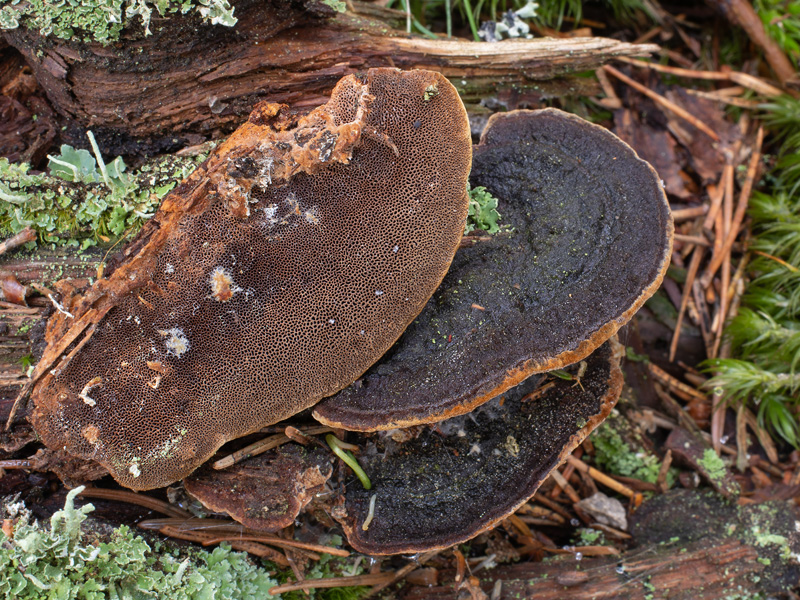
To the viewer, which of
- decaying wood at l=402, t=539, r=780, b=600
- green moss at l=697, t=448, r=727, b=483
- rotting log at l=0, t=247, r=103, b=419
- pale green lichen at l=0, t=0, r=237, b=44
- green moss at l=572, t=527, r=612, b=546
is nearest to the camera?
pale green lichen at l=0, t=0, r=237, b=44

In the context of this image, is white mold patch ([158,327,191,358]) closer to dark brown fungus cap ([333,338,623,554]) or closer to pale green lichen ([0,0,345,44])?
dark brown fungus cap ([333,338,623,554])

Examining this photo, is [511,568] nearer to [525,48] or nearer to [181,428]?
[181,428]

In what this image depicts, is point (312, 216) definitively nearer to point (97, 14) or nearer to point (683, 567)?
point (97, 14)

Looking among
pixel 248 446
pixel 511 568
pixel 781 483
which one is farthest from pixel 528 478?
pixel 781 483

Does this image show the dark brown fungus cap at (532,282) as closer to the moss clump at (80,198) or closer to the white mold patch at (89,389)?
the white mold patch at (89,389)

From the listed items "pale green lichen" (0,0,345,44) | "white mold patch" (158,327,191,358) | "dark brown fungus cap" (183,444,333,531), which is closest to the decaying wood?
"dark brown fungus cap" (183,444,333,531)
